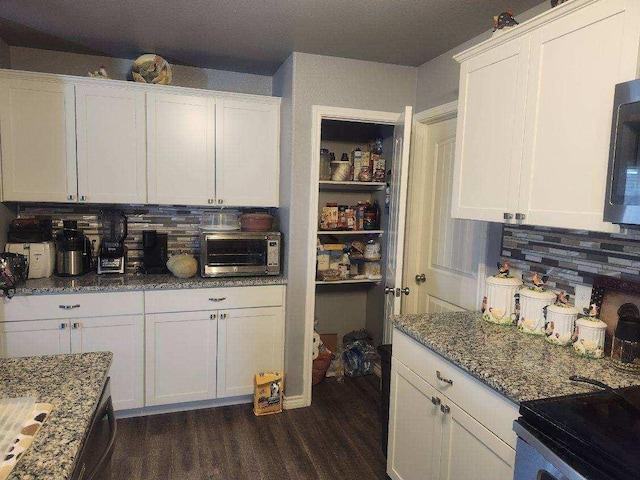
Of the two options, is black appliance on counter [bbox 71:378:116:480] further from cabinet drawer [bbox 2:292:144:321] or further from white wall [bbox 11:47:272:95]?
white wall [bbox 11:47:272:95]

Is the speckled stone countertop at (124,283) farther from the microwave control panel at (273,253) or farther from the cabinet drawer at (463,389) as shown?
the cabinet drawer at (463,389)

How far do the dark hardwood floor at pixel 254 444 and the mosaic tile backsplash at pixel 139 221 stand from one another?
3.84ft

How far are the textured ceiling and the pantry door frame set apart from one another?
0.37 meters

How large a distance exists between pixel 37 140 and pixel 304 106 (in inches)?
67.8

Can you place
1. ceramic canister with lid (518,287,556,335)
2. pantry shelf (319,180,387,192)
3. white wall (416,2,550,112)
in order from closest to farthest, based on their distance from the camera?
ceramic canister with lid (518,287,556,335) < white wall (416,2,550,112) < pantry shelf (319,180,387,192)

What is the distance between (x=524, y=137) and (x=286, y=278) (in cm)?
181

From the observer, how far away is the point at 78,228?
3.06 meters

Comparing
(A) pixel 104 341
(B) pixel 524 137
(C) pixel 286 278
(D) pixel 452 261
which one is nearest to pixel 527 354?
(B) pixel 524 137

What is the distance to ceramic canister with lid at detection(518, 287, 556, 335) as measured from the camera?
5.90 feet

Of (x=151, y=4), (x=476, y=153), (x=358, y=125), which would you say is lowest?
(x=476, y=153)

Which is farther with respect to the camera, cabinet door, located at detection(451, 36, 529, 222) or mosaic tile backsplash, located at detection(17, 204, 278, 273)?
mosaic tile backsplash, located at detection(17, 204, 278, 273)

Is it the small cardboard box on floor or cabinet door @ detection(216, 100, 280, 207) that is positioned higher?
cabinet door @ detection(216, 100, 280, 207)

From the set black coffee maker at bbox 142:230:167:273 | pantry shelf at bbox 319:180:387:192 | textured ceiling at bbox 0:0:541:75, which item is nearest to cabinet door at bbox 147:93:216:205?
black coffee maker at bbox 142:230:167:273

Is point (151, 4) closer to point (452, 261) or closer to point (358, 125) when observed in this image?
point (358, 125)
